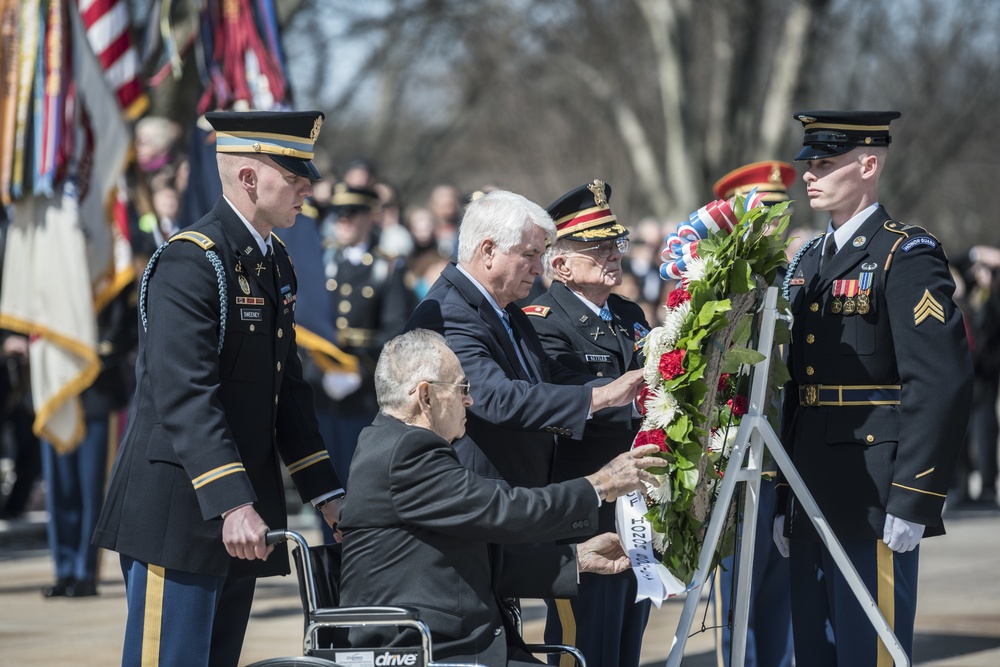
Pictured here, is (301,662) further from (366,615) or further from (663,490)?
(663,490)

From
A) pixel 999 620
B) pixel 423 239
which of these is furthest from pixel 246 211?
pixel 423 239

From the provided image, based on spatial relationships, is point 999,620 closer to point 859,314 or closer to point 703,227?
point 859,314

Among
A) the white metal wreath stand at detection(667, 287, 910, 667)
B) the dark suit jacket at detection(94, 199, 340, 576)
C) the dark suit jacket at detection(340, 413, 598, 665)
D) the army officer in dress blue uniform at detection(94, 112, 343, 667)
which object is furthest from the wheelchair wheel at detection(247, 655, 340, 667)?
the white metal wreath stand at detection(667, 287, 910, 667)

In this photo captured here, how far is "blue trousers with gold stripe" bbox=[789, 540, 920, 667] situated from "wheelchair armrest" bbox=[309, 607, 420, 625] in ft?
5.26

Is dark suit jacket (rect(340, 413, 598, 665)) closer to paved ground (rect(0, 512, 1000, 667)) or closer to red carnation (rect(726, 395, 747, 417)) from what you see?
red carnation (rect(726, 395, 747, 417))

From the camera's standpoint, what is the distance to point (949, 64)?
31953 millimetres

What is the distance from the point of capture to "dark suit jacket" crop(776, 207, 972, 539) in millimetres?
4973

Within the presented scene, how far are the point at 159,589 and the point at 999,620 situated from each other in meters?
5.47

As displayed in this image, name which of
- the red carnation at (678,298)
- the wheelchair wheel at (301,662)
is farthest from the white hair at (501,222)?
the wheelchair wheel at (301,662)

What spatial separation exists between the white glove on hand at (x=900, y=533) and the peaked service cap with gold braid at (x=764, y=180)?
8.36 feet

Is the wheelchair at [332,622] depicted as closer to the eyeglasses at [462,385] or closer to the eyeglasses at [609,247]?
the eyeglasses at [462,385]

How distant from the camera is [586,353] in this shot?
5.79m

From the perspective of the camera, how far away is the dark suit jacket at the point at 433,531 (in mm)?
4355

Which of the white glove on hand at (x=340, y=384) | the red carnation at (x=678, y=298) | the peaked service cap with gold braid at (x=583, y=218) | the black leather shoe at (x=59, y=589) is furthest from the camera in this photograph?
the white glove on hand at (x=340, y=384)
